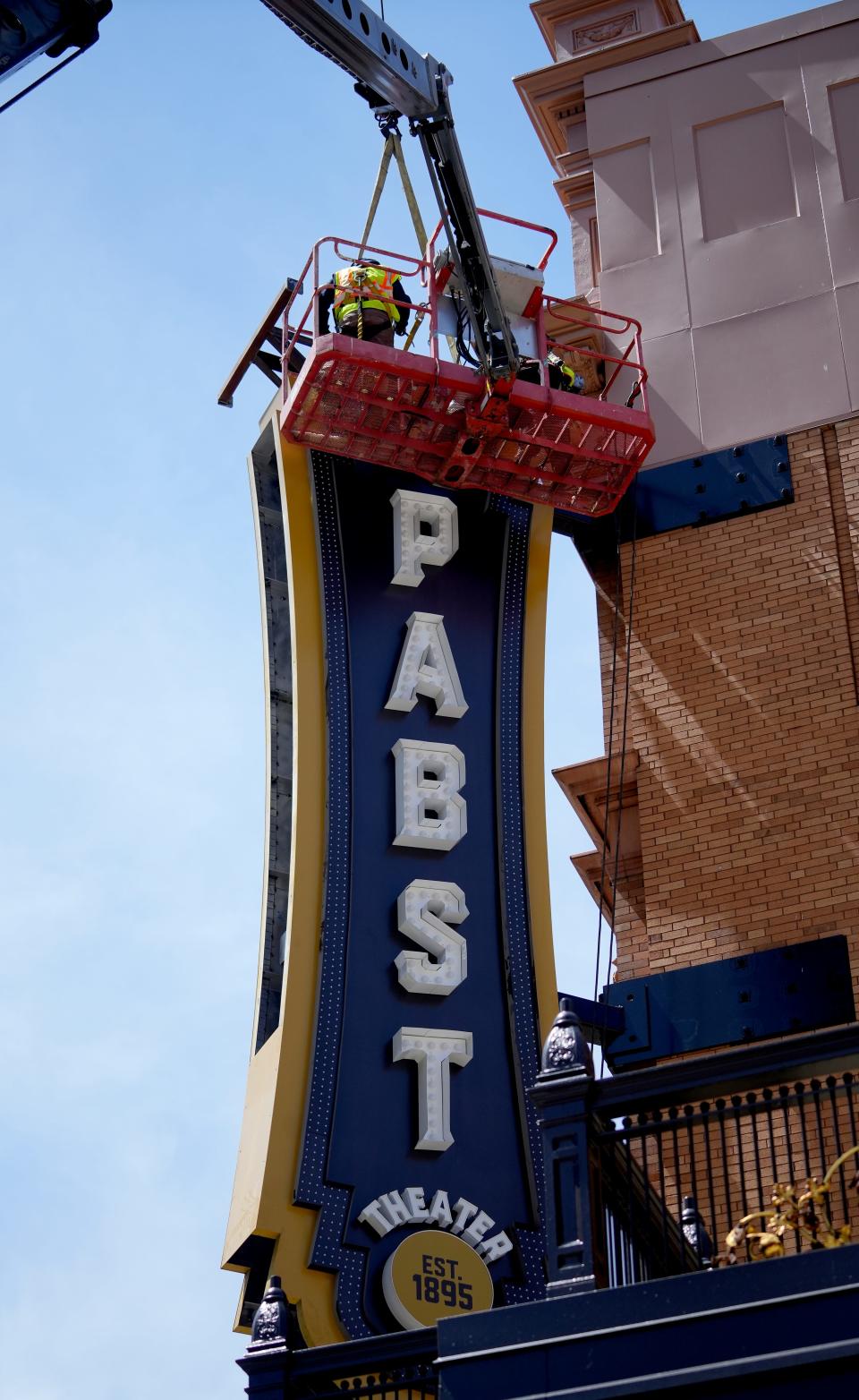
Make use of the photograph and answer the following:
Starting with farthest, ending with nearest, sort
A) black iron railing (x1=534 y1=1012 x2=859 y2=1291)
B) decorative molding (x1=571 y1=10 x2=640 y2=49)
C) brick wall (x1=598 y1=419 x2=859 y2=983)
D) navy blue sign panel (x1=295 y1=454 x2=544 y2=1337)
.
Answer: decorative molding (x1=571 y1=10 x2=640 y2=49) → brick wall (x1=598 y1=419 x2=859 y2=983) → navy blue sign panel (x1=295 y1=454 x2=544 y2=1337) → black iron railing (x1=534 y1=1012 x2=859 y2=1291)

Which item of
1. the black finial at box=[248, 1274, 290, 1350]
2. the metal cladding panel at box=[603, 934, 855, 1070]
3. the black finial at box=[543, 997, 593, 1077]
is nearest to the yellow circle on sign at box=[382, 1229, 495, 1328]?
the black finial at box=[248, 1274, 290, 1350]

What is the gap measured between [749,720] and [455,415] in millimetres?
3796

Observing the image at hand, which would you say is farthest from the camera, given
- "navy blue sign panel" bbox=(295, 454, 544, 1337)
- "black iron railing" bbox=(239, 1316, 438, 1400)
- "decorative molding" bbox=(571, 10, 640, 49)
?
"decorative molding" bbox=(571, 10, 640, 49)

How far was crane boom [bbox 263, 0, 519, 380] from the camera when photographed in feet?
57.2

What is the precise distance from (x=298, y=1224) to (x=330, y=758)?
3924 millimetres

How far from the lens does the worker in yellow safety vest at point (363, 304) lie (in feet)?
60.8

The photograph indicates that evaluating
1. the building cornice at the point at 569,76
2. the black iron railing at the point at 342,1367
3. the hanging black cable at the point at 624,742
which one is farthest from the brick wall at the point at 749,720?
the black iron railing at the point at 342,1367

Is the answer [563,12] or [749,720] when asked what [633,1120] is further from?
[563,12]

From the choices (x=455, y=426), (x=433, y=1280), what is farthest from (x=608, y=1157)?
(x=455, y=426)

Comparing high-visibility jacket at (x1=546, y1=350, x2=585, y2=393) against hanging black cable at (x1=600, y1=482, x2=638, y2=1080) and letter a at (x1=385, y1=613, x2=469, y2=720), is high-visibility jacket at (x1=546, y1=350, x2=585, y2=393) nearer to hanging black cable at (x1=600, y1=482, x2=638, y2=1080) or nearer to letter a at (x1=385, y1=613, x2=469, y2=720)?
hanging black cable at (x1=600, y1=482, x2=638, y2=1080)

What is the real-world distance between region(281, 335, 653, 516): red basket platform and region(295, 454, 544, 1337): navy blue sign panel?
1.15 feet

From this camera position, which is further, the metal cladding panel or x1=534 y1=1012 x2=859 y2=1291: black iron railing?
the metal cladding panel

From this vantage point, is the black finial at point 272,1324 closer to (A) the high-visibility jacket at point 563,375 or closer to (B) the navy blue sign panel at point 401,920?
(B) the navy blue sign panel at point 401,920

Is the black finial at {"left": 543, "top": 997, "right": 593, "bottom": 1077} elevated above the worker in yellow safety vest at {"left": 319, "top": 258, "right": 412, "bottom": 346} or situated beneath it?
situated beneath
